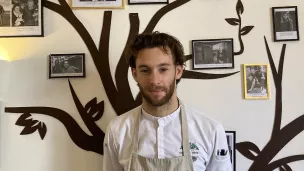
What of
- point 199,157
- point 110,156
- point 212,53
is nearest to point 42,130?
point 110,156

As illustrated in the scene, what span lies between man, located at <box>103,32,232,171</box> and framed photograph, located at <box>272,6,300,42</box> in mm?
527

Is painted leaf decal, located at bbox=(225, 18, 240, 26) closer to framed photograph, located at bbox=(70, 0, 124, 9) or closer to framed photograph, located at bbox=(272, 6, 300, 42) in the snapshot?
framed photograph, located at bbox=(272, 6, 300, 42)

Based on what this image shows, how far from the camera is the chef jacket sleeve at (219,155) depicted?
1.37m

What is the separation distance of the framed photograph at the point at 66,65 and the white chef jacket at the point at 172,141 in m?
0.37

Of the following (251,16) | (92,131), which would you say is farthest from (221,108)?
(92,131)

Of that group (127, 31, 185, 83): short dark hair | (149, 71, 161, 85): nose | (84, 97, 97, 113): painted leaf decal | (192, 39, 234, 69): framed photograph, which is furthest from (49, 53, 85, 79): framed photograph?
(192, 39, 234, 69): framed photograph

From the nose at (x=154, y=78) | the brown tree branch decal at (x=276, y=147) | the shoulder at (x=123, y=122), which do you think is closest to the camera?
the nose at (x=154, y=78)

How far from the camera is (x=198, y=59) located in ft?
5.27

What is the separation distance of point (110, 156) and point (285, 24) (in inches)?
40.2

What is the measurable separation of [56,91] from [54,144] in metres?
0.26

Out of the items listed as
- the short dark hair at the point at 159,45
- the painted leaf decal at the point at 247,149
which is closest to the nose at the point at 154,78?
the short dark hair at the point at 159,45

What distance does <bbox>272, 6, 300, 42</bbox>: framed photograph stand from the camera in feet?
5.21

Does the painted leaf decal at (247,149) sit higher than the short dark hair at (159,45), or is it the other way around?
the short dark hair at (159,45)

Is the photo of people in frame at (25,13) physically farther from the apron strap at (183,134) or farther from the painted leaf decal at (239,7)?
the painted leaf decal at (239,7)
